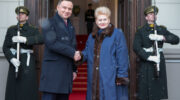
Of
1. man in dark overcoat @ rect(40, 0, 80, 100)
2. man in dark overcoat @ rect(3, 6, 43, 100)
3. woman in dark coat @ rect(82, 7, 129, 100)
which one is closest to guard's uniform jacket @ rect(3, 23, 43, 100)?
man in dark overcoat @ rect(3, 6, 43, 100)

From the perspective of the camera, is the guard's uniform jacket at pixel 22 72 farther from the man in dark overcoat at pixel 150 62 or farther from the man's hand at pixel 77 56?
the man in dark overcoat at pixel 150 62

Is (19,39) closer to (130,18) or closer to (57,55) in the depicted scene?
(57,55)

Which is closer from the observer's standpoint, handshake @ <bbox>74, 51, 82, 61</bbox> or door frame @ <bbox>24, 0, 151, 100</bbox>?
handshake @ <bbox>74, 51, 82, 61</bbox>

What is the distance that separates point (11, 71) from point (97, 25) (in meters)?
1.48

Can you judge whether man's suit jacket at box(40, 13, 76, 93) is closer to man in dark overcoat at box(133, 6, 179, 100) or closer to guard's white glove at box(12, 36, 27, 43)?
guard's white glove at box(12, 36, 27, 43)

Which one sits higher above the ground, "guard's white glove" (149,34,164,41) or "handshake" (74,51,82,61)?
"guard's white glove" (149,34,164,41)

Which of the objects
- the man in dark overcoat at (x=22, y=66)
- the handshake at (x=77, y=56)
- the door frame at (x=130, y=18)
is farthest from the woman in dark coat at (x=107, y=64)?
the door frame at (x=130, y=18)

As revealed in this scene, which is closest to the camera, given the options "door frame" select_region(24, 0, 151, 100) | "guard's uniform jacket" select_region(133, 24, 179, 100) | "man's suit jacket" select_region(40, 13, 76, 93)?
"man's suit jacket" select_region(40, 13, 76, 93)

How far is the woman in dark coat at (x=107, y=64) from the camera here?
124 inches

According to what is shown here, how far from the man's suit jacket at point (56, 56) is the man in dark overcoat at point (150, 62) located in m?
1.15

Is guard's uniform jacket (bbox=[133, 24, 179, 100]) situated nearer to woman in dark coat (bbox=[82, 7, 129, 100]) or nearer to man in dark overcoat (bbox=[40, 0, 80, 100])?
woman in dark coat (bbox=[82, 7, 129, 100])

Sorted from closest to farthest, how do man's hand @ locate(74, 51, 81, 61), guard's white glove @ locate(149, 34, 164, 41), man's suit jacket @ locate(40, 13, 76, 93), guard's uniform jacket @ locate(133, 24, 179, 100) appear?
1. man's suit jacket @ locate(40, 13, 76, 93)
2. man's hand @ locate(74, 51, 81, 61)
3. guard's white glove @ locate(149, 34, 164, 41)
4. guard's uniform jacket @ locate(133, 24, 179, 100)

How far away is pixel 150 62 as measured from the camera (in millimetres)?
3840

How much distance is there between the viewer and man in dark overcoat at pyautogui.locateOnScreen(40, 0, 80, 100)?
304 cm
